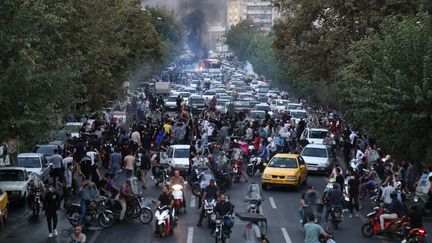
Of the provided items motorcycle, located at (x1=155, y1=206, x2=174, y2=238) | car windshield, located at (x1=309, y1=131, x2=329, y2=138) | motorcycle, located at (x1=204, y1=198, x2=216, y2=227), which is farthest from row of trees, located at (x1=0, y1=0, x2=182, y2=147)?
car windshield, located at (x1=309, y1=131, x2=329, y2=138)

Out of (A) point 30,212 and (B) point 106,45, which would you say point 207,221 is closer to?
(A) point 30,212

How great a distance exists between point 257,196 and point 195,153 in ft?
34.0

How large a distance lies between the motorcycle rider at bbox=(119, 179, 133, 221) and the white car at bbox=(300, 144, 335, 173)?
14014 mm

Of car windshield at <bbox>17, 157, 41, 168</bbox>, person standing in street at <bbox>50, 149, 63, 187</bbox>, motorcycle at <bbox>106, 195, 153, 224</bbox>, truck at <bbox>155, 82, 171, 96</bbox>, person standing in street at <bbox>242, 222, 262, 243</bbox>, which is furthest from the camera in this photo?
truck at <bbox>155, 82, 171, 96</bbox>

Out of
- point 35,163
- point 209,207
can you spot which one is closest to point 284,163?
point 209,207

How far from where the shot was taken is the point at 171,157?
37438 millimetres

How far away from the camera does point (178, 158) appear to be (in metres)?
37.3

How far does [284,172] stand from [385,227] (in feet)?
31.1

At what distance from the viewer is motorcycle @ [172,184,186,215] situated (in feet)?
89.4

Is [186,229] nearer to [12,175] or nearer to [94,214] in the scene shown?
[94,214]

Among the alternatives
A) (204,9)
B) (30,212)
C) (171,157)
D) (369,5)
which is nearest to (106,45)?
(171,157)

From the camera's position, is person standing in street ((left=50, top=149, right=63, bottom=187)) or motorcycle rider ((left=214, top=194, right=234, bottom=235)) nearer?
motorcycle rider ((left=214, top=194, right=234, bottom=235))

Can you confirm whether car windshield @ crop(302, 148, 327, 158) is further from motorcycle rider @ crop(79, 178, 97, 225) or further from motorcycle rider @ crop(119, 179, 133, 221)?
motorcycle rider @ crop(79, 178, 97, 225)

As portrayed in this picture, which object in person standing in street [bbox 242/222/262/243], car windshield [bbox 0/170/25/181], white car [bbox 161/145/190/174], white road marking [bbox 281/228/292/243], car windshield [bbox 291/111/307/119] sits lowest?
car windshield [bbox 291/111/307/119]
